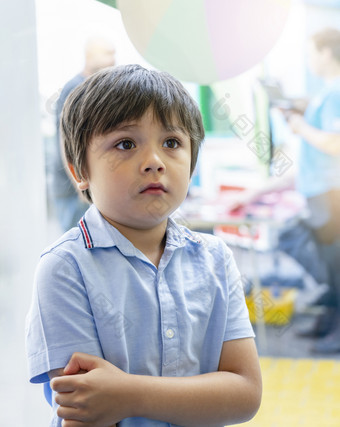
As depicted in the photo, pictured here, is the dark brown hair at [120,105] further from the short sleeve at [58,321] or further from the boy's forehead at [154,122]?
the short sleeve at [58,321]

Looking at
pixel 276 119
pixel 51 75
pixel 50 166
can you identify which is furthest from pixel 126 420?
pixel 276 119

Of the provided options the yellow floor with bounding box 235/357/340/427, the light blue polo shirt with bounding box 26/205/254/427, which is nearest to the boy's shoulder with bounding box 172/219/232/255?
the light blue polo shirt with bounding box 26/205/254/427

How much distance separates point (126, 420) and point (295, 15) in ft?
6.62

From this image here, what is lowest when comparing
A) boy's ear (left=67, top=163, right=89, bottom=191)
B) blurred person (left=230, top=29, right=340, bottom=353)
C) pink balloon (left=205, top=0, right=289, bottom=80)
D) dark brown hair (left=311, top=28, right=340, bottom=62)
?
blurred person (left=230, top=29, right=340, bottom=353)

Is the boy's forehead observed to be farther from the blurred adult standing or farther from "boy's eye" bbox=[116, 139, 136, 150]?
the blurred adult standing

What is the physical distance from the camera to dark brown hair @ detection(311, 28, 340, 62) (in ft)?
7.09

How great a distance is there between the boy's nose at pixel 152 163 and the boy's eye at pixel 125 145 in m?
0.02

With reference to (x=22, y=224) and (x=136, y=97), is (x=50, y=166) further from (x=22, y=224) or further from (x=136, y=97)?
(x=136, y=97)

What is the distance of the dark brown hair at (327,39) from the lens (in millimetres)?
2162

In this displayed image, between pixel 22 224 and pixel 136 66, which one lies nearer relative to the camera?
pixel 136 66

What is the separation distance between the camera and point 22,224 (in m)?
0.94

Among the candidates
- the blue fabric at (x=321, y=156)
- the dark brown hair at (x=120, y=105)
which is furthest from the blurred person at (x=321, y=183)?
the dark brown hair at (x=120, y=105)

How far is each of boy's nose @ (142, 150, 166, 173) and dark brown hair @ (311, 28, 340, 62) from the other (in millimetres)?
1732

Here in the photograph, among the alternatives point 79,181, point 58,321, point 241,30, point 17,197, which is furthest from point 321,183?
point 58,321
